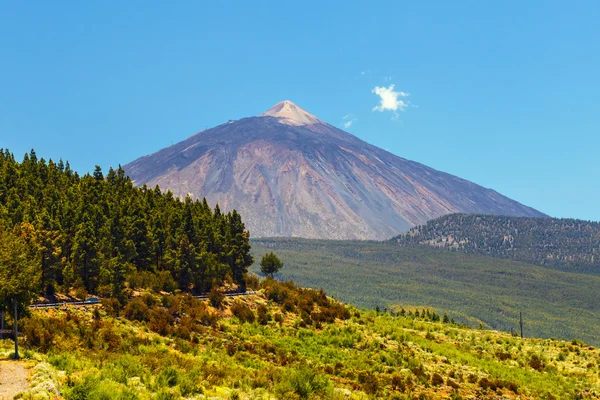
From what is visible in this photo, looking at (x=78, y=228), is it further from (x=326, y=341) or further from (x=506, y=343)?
(x=506, y=343)

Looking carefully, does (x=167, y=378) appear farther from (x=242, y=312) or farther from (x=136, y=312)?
(x=242, y=312)

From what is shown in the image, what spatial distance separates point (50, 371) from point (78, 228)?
1439 inches

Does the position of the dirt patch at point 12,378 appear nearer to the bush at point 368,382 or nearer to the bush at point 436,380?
the bush at point 368,382

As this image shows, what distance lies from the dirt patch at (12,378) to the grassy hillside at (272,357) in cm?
60

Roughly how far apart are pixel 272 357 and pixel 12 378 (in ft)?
62.9

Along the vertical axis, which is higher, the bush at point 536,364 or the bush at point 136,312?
the bush at point 136,312

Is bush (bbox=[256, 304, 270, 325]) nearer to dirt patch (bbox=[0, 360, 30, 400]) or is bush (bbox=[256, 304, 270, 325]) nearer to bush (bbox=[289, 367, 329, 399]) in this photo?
bush (bbox=[289, 367, 329, 399])

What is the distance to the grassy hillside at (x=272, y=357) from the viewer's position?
23.8m

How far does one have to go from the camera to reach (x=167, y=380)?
912 inches

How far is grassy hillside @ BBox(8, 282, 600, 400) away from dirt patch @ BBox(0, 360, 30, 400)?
1.98 ft

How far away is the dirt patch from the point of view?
19.7 m

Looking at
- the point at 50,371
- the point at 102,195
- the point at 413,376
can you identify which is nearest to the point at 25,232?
the point at 102,195

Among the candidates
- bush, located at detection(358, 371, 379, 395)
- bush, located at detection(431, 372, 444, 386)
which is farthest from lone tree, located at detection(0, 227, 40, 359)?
bush, located at detection(431, 372, 444, 386)

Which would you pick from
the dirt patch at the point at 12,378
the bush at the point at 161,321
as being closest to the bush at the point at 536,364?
the bush at the point at 161,321
